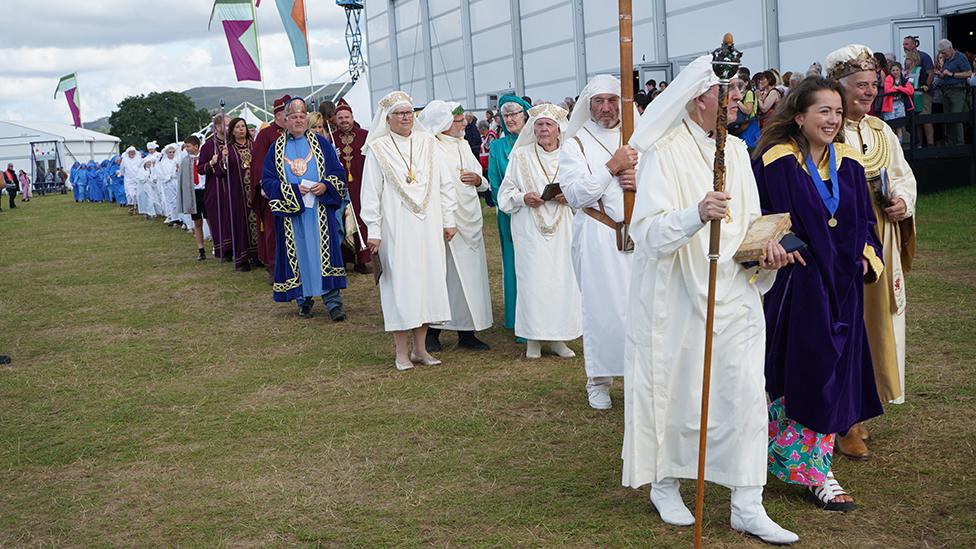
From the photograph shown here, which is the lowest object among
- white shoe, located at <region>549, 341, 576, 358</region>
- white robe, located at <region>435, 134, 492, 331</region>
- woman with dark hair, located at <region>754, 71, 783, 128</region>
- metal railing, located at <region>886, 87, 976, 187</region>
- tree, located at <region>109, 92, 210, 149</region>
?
white shoe, located at <region>549, 341, 576, 358</region>

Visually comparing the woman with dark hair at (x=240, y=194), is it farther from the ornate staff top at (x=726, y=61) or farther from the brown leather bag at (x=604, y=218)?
the ornate staff top at (x=726, y=61)

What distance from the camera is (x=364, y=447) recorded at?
5.81m

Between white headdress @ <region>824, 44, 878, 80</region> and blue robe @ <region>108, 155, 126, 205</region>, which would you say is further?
blue robe @ <region>108, 155, 126, 205</region>

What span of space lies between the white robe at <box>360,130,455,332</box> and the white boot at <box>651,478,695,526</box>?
3.47 metres

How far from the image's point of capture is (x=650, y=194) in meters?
4.21

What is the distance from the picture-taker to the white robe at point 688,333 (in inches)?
162

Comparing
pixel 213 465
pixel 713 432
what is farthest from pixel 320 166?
pixel 713 432

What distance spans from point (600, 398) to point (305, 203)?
4.29m

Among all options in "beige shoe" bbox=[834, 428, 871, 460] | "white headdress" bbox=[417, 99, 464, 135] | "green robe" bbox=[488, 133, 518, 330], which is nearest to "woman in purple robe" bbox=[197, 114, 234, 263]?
"white headdress" bbox=[417, 99, 464, 135]

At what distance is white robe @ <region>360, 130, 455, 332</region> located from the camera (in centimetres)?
766

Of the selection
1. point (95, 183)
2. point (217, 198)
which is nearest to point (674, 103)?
point (217, 198)

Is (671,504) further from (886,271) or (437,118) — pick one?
(437,118)

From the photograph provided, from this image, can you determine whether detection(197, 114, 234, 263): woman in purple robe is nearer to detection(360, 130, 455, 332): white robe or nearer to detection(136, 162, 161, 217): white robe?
detection(360, 130, 455, 332): white robe

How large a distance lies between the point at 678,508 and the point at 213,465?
258 cm
